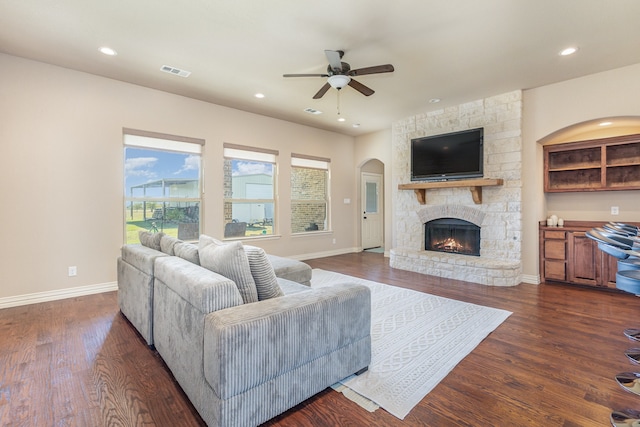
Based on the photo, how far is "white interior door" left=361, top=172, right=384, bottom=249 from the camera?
25.8 feet

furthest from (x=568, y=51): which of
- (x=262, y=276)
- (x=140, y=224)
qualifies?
(x=140, y=224)

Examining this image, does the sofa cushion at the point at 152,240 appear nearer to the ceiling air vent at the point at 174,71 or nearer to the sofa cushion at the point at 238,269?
the sofa cushion at the point at 238,269

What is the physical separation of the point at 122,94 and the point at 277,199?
9.89ft

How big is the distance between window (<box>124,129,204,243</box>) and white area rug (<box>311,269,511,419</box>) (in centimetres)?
330

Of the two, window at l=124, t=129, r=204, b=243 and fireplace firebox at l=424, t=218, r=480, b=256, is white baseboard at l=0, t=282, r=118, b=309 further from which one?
fireplace firebox at l=424, t=218, r=480, b=256

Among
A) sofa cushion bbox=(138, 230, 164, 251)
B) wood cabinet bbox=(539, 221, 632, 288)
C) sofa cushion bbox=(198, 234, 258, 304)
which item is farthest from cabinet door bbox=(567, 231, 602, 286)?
sofa cushion bbox=(138, 230, 164, 251)

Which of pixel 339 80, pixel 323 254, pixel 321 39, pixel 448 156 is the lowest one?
pixel 323 254

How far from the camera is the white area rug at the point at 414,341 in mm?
1926

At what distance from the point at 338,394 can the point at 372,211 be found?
656 cm

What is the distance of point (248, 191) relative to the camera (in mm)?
5723

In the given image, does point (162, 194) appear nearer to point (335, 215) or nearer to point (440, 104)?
point (335, 215)

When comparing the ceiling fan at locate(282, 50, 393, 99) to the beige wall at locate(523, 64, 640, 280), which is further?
the beige wall at locate(523, 64, 640, 280)

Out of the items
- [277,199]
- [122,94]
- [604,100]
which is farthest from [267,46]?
[604,100]

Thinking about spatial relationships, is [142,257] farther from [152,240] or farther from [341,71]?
[341,71]
